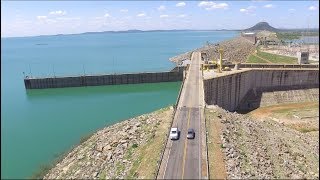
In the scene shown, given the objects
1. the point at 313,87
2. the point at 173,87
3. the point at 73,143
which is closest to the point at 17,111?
the point at 73,143

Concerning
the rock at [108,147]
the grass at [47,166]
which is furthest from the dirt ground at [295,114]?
the grass at [47,166]

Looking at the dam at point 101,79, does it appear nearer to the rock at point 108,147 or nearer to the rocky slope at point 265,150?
the rocky slope at point 265,150

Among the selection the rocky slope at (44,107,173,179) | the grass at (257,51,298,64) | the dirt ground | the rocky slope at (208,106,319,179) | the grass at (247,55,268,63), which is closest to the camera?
the rocky slope at (208,106,319,179)

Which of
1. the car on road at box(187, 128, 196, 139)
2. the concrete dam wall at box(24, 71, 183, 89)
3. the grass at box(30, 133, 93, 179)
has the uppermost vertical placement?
the car on road at box(187, 128, 196, 139)

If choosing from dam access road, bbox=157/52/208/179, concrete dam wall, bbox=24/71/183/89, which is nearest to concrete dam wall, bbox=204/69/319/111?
dam access road, bbox=157/52/208/179

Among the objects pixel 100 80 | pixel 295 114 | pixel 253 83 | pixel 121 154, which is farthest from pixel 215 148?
pixel 100 80

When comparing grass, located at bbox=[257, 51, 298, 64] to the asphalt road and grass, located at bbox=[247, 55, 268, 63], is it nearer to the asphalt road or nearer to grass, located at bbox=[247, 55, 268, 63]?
grass, located at bbox=[247, 55, 268, 63]

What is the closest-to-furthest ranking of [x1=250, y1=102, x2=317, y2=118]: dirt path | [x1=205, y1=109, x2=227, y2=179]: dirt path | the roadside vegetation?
[x1=205, y1=109, x2=227, y2=179]: dirt path → [x1=250, y1=102, x2=317, y2=118]: dirt path → the roadside vegetation
